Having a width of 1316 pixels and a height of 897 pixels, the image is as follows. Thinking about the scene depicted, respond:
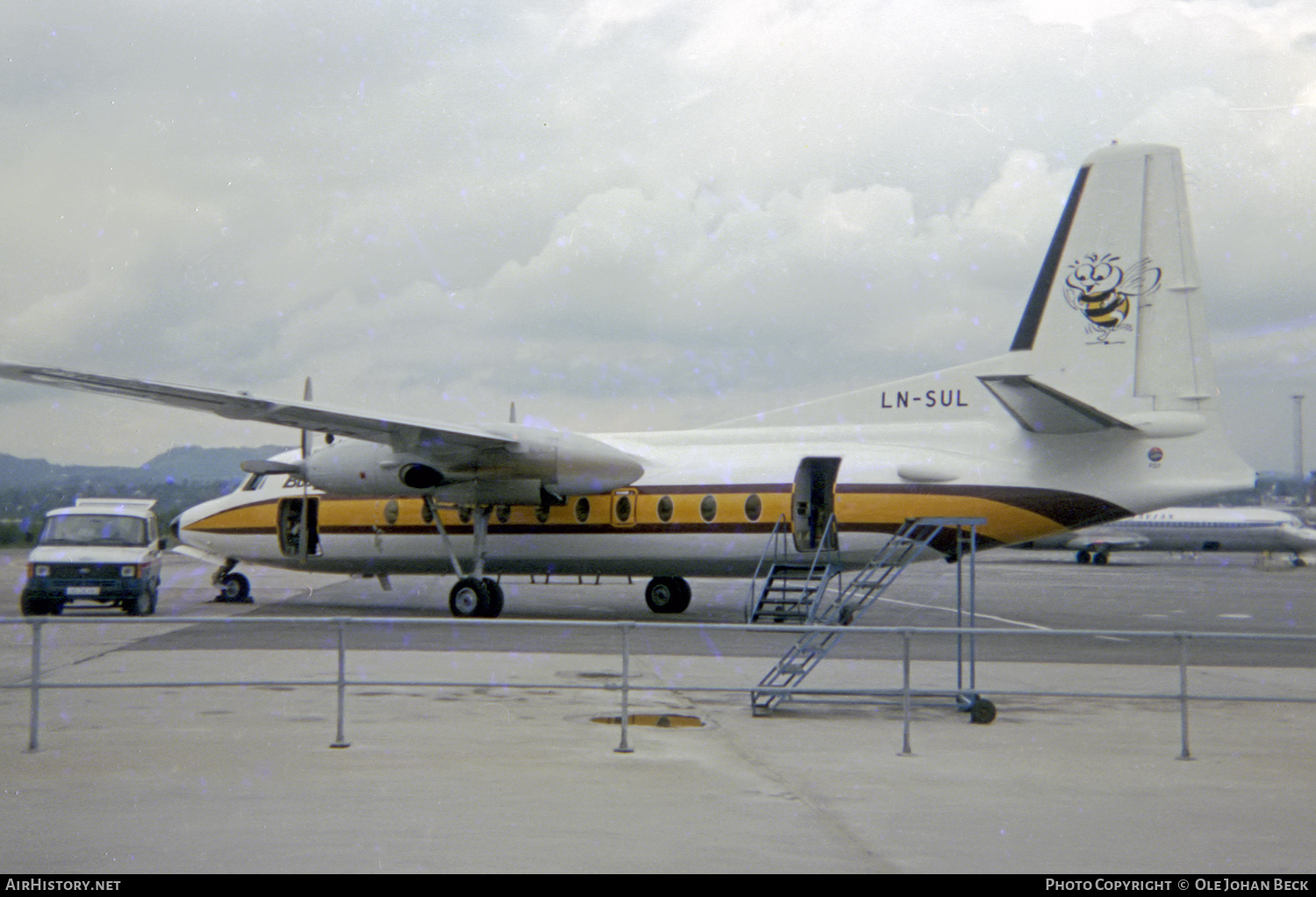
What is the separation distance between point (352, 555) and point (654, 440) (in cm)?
664

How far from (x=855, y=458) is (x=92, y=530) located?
563 inches

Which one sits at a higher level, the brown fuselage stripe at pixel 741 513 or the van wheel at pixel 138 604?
the brown fuselage stripe at pixel 741 513

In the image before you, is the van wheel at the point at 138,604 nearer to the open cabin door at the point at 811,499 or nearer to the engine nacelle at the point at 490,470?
the engine nacelle at the point at 490,470

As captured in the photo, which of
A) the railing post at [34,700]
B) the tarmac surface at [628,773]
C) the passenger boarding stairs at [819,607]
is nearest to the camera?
the tarmac surface at [628,773]

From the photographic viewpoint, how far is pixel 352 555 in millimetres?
23172

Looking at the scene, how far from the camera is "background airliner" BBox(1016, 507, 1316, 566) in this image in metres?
56.3

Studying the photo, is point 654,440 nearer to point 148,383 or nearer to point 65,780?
point 148,383

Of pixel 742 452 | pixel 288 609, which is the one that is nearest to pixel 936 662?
pixel 742 452

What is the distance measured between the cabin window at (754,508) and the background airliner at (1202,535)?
39.2 metres

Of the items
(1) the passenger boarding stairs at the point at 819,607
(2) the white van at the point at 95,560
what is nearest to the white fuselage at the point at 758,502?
(1) the passenger boarding stairs at the point at 819,607

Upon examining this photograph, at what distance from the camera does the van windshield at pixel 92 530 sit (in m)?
21.1

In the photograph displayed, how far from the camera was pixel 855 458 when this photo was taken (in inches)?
773

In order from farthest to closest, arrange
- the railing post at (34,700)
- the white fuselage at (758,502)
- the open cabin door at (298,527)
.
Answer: the open cabin door at (298,527), the white fuselage at (758,502), the railing post at (34,700)

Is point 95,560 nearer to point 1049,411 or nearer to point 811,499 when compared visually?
point 811,499
